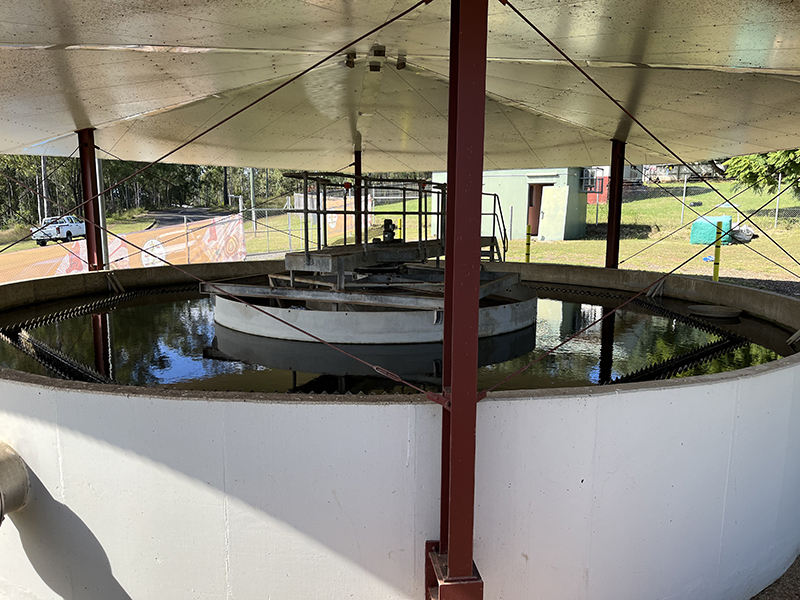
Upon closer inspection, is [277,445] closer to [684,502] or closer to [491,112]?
[684,502]

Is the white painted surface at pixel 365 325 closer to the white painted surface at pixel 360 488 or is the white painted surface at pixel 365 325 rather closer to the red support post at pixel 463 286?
the white painted surface at pixel 360 488

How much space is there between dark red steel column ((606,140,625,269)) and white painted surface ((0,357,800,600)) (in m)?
12.2

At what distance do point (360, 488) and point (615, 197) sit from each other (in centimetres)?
1374

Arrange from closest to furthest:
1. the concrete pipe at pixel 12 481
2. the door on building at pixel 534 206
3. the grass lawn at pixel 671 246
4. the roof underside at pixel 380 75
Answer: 1. the concrete pipe at pixel 12 481
2. the roof underside at pixel 380 75
3. the grass lawn at pixel 671 246
4. the door on building at pixel 534 206

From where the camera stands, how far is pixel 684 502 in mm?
4715

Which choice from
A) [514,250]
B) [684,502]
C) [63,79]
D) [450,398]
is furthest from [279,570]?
[514,250]

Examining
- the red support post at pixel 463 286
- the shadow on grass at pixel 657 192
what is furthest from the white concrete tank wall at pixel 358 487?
A: the shadow on grass at pixel 657 192

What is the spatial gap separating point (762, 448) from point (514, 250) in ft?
79.3

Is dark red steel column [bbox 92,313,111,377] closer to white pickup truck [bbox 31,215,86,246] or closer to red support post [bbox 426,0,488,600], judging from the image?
red support post [bbox 426,0,488,600]

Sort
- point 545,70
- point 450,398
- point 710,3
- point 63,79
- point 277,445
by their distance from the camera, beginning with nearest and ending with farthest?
1. point 450,398
2. point 277,445
3. point 710,3
4. point 63,79
5. point 545,70

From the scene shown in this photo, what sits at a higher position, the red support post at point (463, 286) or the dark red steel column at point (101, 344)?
the red support post at point (463, 286)

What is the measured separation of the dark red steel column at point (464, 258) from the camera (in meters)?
3.82

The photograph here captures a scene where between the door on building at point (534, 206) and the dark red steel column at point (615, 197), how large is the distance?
58.4 ft

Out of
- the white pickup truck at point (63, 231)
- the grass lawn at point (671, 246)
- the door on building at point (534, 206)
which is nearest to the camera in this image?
the grass lawn at point (671, 246)
